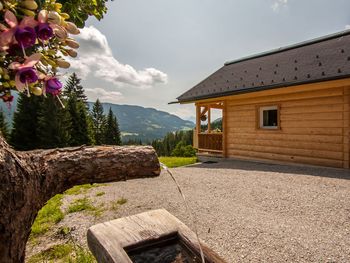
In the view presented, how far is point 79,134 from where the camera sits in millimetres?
32625

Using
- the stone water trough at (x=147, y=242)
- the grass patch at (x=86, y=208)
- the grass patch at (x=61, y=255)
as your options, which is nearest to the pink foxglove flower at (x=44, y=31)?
the stone water trough at (x=147, y=242)

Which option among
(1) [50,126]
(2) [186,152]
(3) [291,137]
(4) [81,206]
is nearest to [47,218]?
(4) [81,206]

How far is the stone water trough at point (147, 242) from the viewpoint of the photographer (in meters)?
1.58

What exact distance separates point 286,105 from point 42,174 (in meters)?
9.55

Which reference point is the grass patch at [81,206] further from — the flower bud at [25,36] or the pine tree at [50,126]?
the pine tree at [50,126]

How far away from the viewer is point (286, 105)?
9148 millimetres

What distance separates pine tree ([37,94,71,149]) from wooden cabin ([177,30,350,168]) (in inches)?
842

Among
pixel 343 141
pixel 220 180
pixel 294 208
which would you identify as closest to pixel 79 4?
pixel 294 208

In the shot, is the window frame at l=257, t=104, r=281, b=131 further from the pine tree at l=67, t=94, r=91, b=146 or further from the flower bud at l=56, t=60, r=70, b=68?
the pine tree at l=67, t=94, r=91, b=146

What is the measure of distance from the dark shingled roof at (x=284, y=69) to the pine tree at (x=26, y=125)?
23.4 metres

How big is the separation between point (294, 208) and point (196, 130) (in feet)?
29.3

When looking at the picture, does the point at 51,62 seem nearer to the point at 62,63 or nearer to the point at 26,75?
the point at 62,63

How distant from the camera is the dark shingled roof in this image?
814cm

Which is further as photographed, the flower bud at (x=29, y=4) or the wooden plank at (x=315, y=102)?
the wooden plank at (x=315, y=102)
